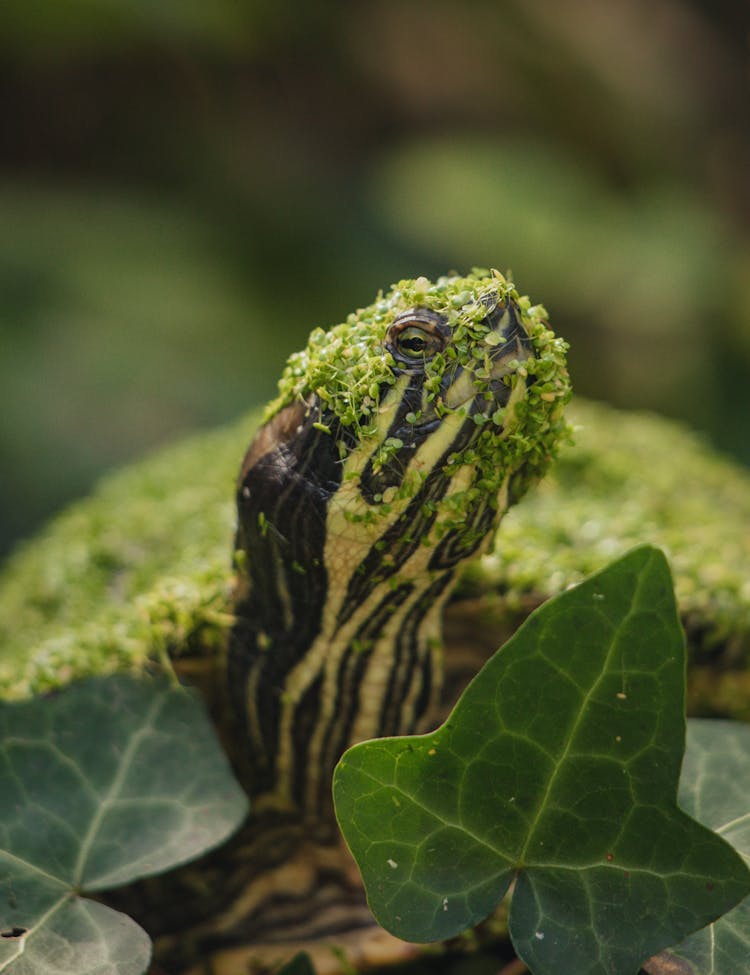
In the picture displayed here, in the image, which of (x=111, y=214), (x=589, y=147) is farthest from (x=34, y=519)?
(x=589, y=147)

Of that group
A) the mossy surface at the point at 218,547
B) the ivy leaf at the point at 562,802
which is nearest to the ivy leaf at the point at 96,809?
the mossy surface at the point at 218,547

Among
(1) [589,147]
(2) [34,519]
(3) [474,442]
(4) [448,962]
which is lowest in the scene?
(2) [34,519]

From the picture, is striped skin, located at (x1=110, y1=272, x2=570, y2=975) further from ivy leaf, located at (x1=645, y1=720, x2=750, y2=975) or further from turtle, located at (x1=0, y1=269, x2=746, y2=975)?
ivy leaf, located at (x1=645, y1=720, x2=750, y2=975)

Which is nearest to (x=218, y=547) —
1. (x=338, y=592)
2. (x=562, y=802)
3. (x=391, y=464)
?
(x=338, y=592)

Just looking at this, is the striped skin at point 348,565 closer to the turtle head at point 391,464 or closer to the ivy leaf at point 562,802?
the turtle head at point 391,464

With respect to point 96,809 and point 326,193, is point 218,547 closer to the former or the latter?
point 96,809

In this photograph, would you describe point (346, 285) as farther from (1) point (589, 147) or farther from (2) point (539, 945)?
(2) point (539, 945)
